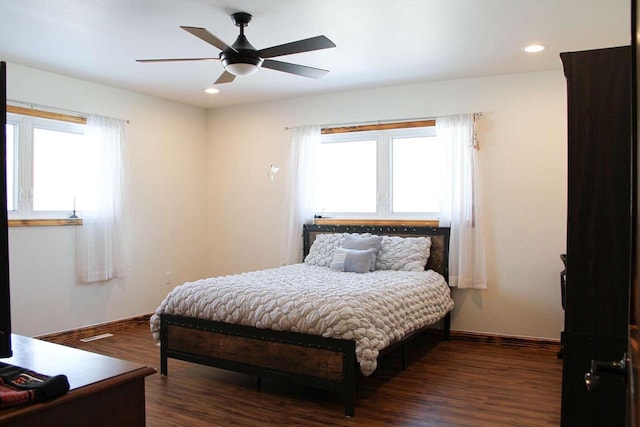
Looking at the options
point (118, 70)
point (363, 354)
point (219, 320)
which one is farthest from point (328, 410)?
point (118, 70)

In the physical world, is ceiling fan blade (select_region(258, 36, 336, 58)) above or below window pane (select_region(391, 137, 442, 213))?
above

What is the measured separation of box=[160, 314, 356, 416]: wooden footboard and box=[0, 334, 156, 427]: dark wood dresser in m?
1.92

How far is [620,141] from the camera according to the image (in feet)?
5.30

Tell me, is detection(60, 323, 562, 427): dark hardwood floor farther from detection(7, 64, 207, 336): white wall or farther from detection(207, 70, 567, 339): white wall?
detection(7, 64, 207, 336): white wall

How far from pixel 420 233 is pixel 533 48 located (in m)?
1.97

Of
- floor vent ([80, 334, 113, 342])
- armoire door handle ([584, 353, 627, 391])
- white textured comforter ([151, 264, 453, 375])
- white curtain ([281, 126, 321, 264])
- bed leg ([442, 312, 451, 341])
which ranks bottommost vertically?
floor vent ([80, 334, 113, 342])

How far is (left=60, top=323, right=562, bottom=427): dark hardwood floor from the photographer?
10.2 ft

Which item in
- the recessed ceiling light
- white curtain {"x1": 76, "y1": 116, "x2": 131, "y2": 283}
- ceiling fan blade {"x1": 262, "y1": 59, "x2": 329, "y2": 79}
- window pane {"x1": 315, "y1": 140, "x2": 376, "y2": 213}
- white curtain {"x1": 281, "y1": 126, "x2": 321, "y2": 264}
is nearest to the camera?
ceiling fan blade {"x1": 262, "y1": 59, "x2": 329, "y2": 79}

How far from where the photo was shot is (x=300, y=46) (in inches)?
123

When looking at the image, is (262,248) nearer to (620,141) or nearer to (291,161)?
(291,161)

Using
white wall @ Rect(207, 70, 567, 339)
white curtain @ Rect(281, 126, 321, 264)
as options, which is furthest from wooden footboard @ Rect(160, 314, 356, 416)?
white wall @ Rect(207, 70, 567, 339)

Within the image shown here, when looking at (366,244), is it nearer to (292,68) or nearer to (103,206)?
(292,68)

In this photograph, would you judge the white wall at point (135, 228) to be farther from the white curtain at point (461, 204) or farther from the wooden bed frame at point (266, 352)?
the white curtain at point (461, 204)

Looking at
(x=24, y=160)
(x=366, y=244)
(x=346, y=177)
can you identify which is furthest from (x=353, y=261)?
(x=24, y=160)
